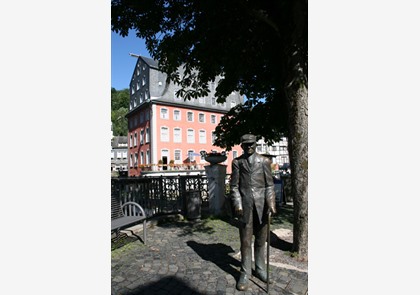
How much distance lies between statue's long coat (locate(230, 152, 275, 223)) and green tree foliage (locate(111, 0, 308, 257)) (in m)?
1.24

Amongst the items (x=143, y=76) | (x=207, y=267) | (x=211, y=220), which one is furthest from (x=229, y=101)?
(x=207, y=267)

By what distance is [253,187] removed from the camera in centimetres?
365

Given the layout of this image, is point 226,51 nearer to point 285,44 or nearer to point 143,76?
point 285,44

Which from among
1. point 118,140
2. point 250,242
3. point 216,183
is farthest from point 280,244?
point 118,140

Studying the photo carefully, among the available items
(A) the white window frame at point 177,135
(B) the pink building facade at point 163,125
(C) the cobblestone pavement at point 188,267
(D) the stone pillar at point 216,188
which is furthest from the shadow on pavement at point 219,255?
(A) the white window frame at point 177,135

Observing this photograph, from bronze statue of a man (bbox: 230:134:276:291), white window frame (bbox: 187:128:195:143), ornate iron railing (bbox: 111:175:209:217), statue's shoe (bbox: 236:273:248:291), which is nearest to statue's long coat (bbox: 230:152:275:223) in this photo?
bronze statue of a man (bbox: 230:134:276:291)

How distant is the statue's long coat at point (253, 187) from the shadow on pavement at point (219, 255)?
42.7 inches

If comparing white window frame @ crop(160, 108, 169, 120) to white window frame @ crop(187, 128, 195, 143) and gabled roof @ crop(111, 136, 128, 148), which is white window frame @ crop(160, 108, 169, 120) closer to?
white window frame @ crop(187, 128, 195, 143)

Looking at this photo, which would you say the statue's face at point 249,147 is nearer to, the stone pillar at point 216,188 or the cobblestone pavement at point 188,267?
the cobblestone pavement at point 188,267

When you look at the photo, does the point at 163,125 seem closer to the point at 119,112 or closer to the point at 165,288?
the point at 119,112

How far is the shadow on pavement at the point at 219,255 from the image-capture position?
4274 millimetres

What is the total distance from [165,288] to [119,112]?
64.2 m

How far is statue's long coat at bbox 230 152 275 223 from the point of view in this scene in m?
3.65

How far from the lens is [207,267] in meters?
4.34
